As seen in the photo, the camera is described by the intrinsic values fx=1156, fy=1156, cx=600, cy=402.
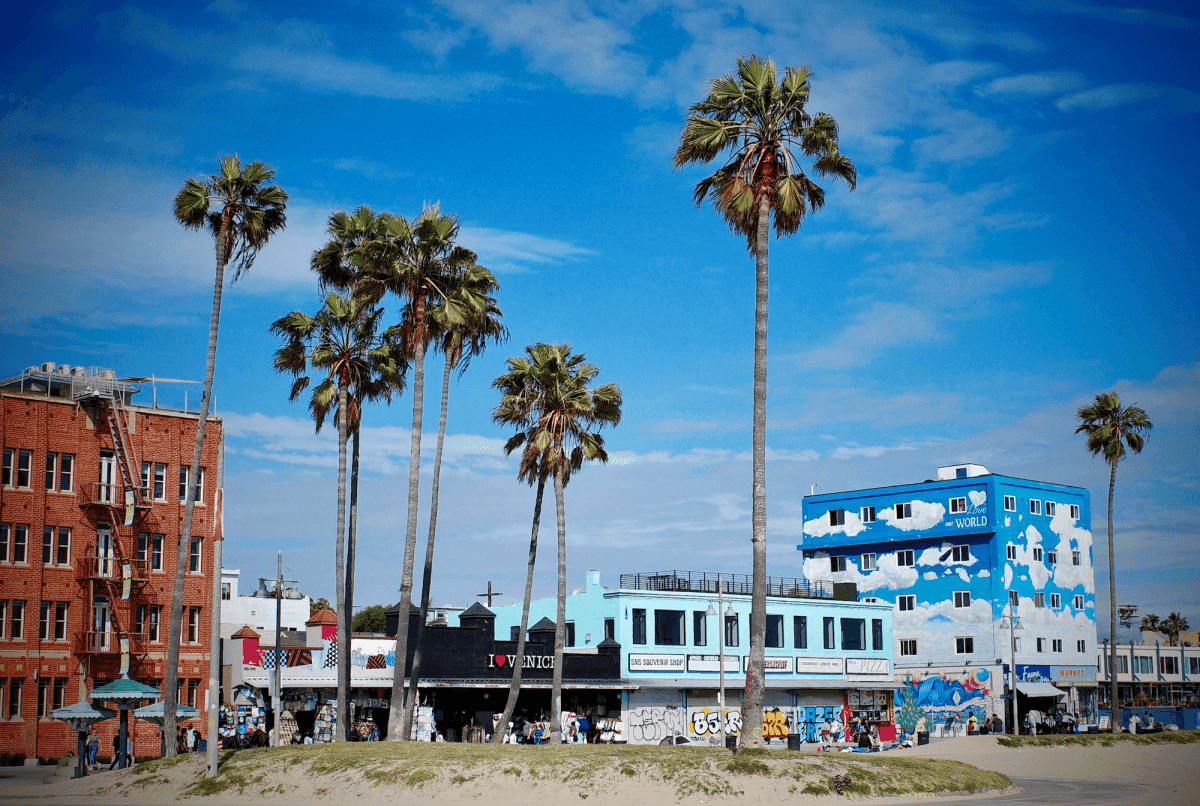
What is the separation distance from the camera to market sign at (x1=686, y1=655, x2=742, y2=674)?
192 feet

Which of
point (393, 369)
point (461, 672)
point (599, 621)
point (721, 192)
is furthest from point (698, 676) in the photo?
point (721, 192)

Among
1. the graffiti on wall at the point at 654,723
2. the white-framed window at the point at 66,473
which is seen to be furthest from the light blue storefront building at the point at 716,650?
the white-framed window at the point at 66,473

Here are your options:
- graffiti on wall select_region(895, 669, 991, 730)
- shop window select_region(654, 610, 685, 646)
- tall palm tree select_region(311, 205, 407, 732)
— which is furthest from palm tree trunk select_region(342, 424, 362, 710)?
graffiti on wall select_region(895, 669, 991, 730)

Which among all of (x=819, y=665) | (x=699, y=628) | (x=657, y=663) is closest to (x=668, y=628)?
(x=699, y=628)

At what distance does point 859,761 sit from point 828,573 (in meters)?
60.6

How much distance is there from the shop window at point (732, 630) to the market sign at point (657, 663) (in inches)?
132

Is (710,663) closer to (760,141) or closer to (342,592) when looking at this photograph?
(342,592)

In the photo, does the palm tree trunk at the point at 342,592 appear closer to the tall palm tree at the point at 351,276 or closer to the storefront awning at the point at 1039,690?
the tall palm tree at the point at 351,276

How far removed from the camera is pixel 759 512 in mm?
29516

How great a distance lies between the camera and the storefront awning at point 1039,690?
72812 mm

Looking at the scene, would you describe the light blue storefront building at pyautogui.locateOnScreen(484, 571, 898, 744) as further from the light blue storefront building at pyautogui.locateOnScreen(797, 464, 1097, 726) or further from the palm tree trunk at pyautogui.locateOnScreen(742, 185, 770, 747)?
the palm tree trunk at pyautogui.locateOnScreen(742, 185, 770, 747)

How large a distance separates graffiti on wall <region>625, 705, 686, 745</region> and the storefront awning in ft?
90.1

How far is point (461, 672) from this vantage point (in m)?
50.3

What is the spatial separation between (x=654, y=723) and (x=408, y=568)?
873 inches
